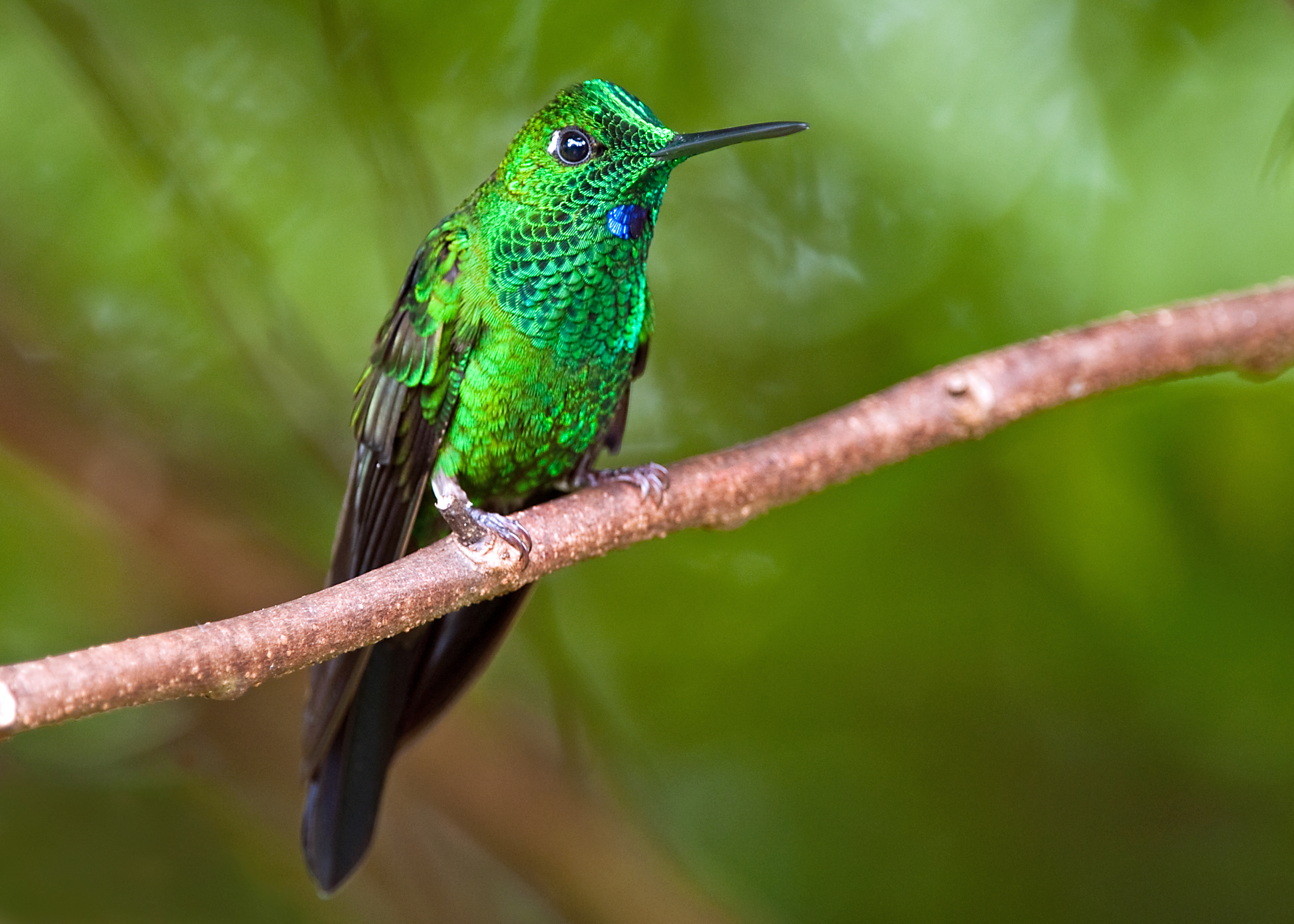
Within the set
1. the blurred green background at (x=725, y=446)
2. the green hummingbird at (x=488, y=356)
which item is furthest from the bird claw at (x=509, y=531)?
the blurred green background at (x=725, y=446)

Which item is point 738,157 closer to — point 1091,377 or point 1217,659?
point 1091,377

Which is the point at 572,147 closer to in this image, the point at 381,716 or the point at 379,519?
the point at 379,519

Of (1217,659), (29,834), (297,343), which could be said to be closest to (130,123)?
(297,343)

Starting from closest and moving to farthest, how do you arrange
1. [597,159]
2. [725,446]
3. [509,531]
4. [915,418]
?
[509,531]
[597,159]
[915,418]
[725,446]

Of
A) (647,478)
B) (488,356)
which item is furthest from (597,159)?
(647,478)

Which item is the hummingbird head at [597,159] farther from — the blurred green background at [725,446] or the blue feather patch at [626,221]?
the blurred green background at [725,446]

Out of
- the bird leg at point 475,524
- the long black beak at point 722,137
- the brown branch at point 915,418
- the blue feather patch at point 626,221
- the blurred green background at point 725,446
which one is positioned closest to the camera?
the bird leg at point 475,524
